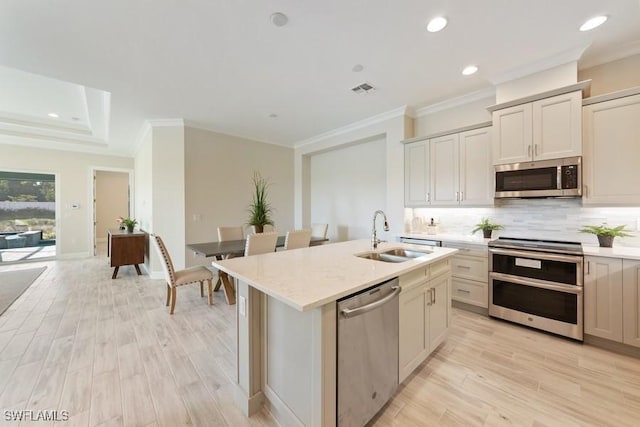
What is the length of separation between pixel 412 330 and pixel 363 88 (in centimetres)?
297

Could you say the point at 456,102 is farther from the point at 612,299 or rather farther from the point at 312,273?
the point at 312,273

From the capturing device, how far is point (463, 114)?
364cm

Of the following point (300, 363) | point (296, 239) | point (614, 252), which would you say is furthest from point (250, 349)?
point (614, 252)

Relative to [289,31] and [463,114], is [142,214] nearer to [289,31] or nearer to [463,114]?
[289,31]

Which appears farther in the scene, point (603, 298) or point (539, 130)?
point (539, 130)

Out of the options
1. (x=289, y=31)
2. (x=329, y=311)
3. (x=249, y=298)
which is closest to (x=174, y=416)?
(x=249, y=298)

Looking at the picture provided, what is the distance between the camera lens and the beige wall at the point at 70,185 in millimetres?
5859

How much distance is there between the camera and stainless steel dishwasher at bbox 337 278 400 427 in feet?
4.18

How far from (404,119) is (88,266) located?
23.7ft

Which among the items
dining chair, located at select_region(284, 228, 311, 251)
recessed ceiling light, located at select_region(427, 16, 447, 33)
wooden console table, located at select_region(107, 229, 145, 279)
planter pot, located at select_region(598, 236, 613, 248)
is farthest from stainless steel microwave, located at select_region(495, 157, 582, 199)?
wooden console table, located at select_region(107, 229, 145, 279)

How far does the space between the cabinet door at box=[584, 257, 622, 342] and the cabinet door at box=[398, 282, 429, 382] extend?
169 centimetres

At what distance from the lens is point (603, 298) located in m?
2.24

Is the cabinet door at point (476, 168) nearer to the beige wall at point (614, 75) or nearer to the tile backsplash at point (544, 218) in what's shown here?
the tile backsplash at point (544, 218)

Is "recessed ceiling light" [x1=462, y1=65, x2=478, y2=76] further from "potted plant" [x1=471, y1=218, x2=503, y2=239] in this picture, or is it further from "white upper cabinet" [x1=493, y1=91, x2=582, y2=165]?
"potted plant" [x1=471, y1=218, x2=503, y2=239]
